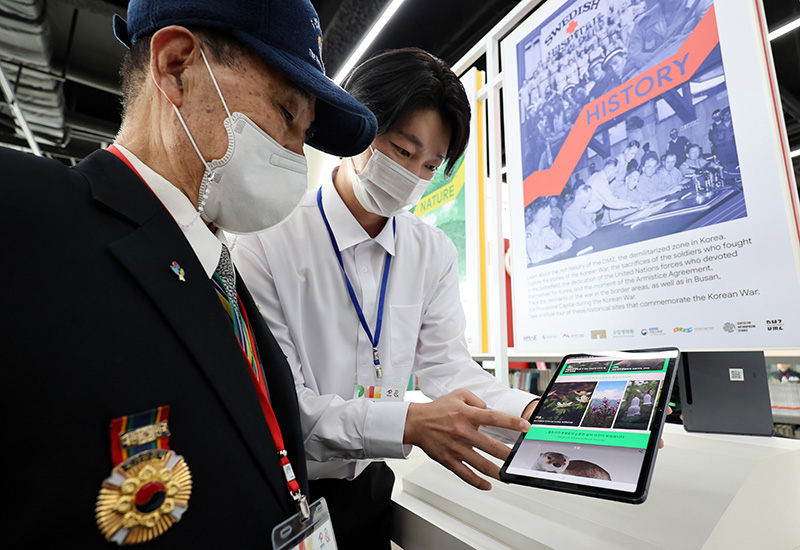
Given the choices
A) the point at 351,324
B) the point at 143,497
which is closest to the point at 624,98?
the point at 351,324

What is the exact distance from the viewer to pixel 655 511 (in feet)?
2.25

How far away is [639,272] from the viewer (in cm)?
136

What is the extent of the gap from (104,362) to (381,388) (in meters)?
0.76

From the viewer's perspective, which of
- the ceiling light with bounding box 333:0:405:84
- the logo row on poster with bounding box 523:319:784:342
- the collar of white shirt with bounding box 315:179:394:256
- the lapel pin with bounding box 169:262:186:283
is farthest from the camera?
the ceiling light with bounding box 333:0:405:84

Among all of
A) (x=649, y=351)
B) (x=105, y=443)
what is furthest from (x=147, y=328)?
(x=649, y=351)

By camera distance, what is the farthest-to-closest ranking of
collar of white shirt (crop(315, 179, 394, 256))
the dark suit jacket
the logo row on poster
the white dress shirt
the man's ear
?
collar of white shirt (crop(315, 179, 394, 256)) → the logo row on poster → the white dress shirt → the man's ear → the dark suit jacket

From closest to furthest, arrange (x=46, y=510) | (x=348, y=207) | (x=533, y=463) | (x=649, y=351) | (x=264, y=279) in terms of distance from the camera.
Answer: (x=46, y=510)
(x=533, y=463)
(x=649, y=351)
(x=264, y=279)
(x=348, y=207)

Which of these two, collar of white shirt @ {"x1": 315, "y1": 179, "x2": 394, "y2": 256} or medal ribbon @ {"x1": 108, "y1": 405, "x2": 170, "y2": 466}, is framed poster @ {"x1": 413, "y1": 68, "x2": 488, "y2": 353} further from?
medal ribbon @ {"x1": 108, "y1": 405, "x2": 170, "y2": 466}

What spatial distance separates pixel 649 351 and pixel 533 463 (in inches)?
13.3

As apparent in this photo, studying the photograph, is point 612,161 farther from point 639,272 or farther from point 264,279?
point 264,279

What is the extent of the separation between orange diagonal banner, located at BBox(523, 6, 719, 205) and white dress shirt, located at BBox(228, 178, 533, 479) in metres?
0.65

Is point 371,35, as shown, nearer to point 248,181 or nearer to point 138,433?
point 248,181

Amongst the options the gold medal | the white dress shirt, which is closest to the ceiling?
the white dress shirt

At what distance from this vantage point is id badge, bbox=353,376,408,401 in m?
1.10
